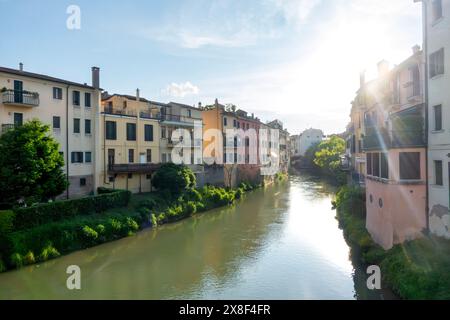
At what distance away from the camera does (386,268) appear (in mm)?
15562

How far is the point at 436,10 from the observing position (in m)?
16.5

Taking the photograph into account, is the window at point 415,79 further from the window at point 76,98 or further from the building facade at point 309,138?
the building facade at point 309,138

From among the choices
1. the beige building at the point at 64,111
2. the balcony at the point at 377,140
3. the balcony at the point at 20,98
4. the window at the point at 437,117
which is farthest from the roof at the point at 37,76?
the window at the point at 437,117

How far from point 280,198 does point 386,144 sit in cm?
2904

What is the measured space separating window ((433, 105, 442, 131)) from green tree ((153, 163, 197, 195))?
22819 millimetres

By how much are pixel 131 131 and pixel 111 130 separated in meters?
2.36

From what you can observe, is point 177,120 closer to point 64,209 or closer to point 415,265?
point 64,209

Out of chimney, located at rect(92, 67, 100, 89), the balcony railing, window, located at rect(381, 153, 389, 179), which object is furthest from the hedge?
the balcony railing

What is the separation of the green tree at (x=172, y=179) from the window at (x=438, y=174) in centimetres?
2256

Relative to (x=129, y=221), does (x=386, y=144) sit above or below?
above

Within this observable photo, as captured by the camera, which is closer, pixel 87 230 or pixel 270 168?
pixel 87 230
